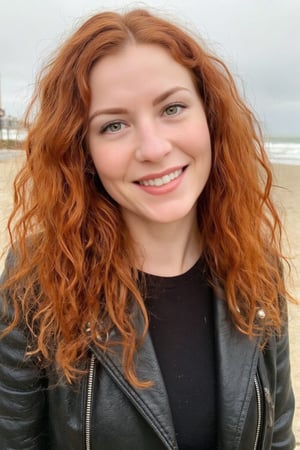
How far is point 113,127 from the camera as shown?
1.38 m

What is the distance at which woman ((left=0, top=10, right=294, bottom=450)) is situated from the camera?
1.37 metres

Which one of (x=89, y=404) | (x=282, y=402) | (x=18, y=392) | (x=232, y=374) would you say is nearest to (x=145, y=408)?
(x=89, y=404)

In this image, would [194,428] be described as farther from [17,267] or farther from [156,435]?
→ [17,267]

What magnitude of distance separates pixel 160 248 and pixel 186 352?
1.17ft

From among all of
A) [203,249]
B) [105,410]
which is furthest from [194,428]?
[203,249]

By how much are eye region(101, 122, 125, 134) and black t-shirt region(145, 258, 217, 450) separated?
0.49 meters

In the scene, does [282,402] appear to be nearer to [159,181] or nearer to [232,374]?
[232,374]

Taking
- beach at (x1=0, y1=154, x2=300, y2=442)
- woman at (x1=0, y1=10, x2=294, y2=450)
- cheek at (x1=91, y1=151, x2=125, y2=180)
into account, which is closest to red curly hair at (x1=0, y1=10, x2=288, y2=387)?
woman at (x1=0, y1=10, x2=294, y2=450)

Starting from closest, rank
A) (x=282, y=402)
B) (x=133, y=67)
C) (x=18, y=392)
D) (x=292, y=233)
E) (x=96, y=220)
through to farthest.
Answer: (x=133, y=67), (x=18, y=392), (x=96, y=220), (x=282, y=402), (x=292, y=233)

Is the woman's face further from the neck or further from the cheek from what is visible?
the neck

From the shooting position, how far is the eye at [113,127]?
1.37m

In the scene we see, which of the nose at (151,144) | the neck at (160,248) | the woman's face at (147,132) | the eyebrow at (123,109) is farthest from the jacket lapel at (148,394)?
the eyebrow at (123,109)

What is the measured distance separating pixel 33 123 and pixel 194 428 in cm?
115

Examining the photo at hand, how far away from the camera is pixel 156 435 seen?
138 cm
